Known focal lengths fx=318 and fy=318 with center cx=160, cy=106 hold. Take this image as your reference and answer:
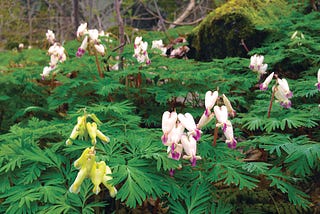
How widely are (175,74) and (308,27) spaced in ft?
7.27

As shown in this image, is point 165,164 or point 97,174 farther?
point 165,164

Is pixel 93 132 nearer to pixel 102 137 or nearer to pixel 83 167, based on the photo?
pixel 102 137

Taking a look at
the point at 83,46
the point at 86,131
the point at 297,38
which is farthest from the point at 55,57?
the point at 297,38

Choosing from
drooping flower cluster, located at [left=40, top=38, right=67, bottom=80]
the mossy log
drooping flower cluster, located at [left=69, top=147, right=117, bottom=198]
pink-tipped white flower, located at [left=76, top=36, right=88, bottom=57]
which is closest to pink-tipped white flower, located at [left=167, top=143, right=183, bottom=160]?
drooping flower cluster, located at [left=69, top=147, right=117, bottom=198]

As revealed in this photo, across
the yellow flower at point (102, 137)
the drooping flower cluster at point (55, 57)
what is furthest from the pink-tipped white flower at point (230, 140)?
the drooping flower cluster at point (55, 57)

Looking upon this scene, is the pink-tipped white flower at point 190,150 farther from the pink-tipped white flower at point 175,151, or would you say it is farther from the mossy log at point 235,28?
the mossy log at point 235,28

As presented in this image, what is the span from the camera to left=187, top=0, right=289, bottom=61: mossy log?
485 centimetres

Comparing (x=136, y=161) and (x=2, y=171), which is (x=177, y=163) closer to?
(x=136, y=161)

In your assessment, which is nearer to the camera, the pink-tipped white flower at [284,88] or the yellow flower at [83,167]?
the yellow flower at [83,167]

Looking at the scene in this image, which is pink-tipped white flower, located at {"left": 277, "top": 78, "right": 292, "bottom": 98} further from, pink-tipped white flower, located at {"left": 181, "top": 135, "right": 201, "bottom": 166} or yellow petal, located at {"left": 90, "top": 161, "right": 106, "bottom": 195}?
yellow petal, located at {"left": 90, "top": 161, "right": 106, "bottom": 195}

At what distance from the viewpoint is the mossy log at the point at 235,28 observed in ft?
15.9

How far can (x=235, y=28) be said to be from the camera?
4.96 m

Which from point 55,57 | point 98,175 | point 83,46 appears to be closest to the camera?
point 98,175

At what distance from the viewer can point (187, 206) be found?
171 centimetres
